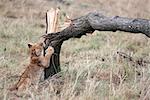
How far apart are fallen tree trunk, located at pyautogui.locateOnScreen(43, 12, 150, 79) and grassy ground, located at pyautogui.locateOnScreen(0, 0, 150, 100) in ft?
0.81

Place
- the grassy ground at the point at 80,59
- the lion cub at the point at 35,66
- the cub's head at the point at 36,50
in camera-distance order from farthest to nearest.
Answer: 1. the cub's head at the point at 36,50
2. the lion cub at the point at 35,66
3. the grassy ground at the point at 80,59

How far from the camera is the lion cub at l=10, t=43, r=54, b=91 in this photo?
18.5ft

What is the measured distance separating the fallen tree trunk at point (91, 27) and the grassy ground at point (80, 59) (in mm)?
248

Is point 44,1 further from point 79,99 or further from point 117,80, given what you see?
point 79,99

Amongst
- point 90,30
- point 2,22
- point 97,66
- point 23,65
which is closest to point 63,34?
point 90,30

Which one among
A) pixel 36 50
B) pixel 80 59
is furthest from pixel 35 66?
pixel 80 59

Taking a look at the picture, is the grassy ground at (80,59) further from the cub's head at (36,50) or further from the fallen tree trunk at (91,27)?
the cub's head at (36,50)

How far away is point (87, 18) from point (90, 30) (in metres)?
0.16

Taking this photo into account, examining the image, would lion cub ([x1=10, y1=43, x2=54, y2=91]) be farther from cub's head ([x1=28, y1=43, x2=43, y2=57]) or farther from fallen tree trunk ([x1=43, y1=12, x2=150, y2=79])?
fallen tree trunk ([x1=43, y1=12, x2=150, y2=79])

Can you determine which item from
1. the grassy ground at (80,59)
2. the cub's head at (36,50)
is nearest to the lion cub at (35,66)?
the cub's head at (36,50)

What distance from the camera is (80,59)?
736cm

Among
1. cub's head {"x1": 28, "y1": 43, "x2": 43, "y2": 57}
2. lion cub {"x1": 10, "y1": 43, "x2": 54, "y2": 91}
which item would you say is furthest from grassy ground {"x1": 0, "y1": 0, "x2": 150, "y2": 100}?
cub's head {"x1": 28, "y1": 43, "x2": 43, "y2": 57}

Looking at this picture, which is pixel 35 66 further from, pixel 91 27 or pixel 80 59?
pixel 80 59

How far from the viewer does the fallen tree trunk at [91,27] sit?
5418 millimetres
